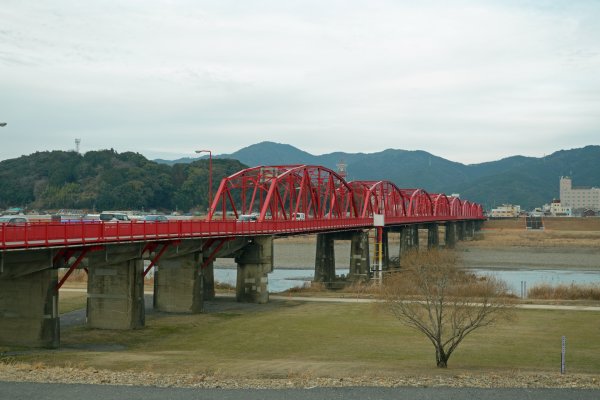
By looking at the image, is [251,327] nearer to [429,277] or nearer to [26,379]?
[429,277]

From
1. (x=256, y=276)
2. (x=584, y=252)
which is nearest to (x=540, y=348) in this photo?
(x=256, y=276)

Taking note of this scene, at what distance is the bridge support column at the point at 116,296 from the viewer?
47.3 m

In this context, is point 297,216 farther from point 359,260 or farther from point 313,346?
point 313,346

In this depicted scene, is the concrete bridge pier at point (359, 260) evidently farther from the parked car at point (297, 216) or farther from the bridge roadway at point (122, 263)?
the bridge roadway at point (122, 263)

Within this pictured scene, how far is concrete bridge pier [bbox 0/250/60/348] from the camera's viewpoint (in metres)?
39.1

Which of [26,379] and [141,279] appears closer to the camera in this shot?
[26,379]

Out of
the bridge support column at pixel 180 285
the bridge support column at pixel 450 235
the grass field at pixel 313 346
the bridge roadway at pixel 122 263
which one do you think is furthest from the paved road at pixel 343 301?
the bridge support column at pixel 450 235

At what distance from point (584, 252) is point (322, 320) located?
11115cm

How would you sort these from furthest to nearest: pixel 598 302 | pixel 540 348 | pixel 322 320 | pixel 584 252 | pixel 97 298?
pixel 584 252
pixel 598 302
pixel 322 320
pixel 97 298
pixel 540 348

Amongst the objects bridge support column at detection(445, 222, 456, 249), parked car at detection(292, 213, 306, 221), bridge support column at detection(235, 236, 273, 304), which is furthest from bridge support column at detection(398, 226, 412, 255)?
bridge support column at detection(235, 236, 273, 304)

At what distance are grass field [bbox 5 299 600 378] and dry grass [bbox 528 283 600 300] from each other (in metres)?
11.7

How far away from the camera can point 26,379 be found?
26.4 m

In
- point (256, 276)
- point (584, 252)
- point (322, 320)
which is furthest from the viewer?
point (584, 252)

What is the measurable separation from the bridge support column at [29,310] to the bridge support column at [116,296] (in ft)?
25.9
